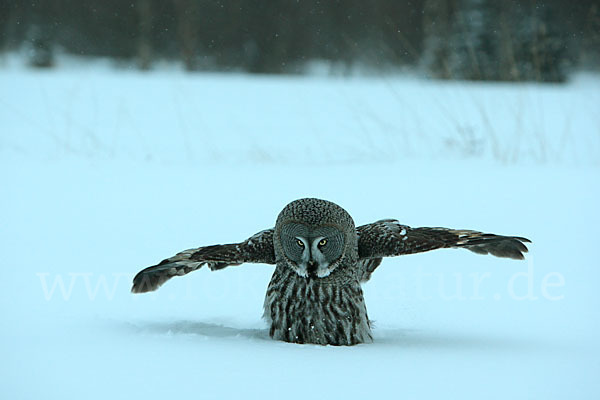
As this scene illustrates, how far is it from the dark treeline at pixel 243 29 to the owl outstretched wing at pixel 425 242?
11.9 meters

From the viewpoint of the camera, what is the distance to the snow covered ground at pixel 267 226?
2725 millimetres

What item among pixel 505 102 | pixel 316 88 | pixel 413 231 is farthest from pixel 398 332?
pixel 316 88

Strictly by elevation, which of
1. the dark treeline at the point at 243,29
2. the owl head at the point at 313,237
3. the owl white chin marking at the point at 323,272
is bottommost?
the owl white chin marking at the point at 323,272

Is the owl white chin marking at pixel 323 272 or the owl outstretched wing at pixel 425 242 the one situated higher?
the owl outstretched wing at pixel 425 242

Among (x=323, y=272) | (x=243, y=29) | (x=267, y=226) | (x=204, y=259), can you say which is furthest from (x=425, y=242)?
(x=243, y=29)

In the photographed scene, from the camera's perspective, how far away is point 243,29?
1759cm

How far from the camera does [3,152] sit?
843cm

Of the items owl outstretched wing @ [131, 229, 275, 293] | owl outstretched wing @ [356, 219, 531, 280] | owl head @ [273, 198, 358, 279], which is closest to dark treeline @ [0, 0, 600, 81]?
owl outstretched wing @ [356, 219, 531, 280]

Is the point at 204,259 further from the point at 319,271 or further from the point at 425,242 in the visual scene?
the point at 425,242

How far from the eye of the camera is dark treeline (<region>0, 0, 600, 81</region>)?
16.2m

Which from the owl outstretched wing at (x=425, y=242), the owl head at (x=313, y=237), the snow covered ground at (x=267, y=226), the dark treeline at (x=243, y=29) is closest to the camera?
the snow covered ground at (x=267, y=226)

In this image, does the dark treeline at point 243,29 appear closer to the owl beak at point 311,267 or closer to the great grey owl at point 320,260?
the great grey owl at point 320,260

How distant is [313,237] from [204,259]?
1.65 feet

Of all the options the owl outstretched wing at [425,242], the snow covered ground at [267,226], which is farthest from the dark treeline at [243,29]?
the owl outstretched wing at [425,242]
